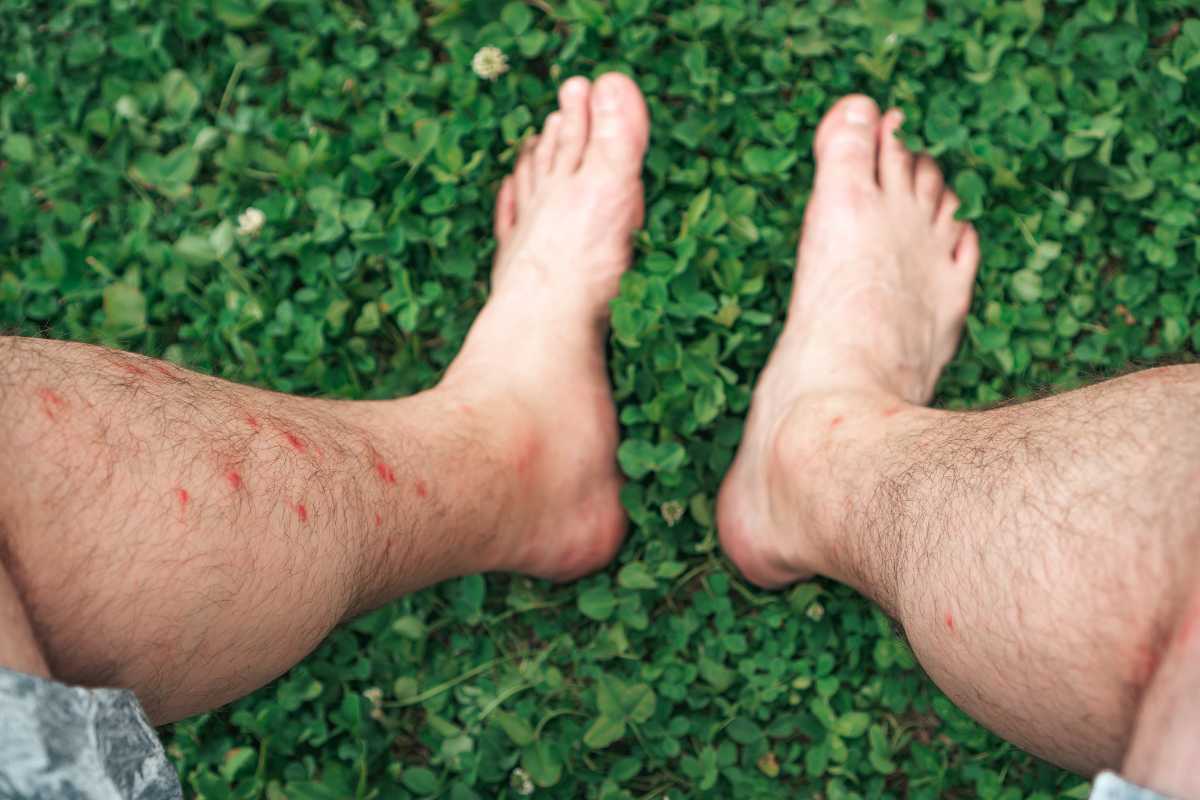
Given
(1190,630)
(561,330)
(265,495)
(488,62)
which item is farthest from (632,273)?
(1190,630)

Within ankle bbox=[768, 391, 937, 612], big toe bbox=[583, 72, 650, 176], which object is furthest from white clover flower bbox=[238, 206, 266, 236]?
ankle bbox=[768, 391, 937, 612]

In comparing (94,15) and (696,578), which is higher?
(94,15)

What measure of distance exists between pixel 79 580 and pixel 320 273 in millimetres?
1096

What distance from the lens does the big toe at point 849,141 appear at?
1.90 metres

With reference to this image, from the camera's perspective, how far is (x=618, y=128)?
1.93m

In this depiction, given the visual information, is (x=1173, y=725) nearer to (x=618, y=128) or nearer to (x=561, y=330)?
(x=561, y=330)

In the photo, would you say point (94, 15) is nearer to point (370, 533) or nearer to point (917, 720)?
point (370, 533)

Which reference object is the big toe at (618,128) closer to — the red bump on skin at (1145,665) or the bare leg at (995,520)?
the bare leg at (995,520)

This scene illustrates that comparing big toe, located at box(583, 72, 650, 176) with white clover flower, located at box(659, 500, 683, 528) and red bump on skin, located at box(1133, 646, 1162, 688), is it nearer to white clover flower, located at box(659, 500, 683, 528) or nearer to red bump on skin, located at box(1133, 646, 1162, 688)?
white clover flower, located at box(659, 500, 683, 528)

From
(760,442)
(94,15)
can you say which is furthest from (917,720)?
(94,15)

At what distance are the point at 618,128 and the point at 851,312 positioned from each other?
0.58 metres

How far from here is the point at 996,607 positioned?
3.28 ft

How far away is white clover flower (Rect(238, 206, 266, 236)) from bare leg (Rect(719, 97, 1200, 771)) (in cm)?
106

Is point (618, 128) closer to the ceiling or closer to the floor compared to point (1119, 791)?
closer to the ceiling
